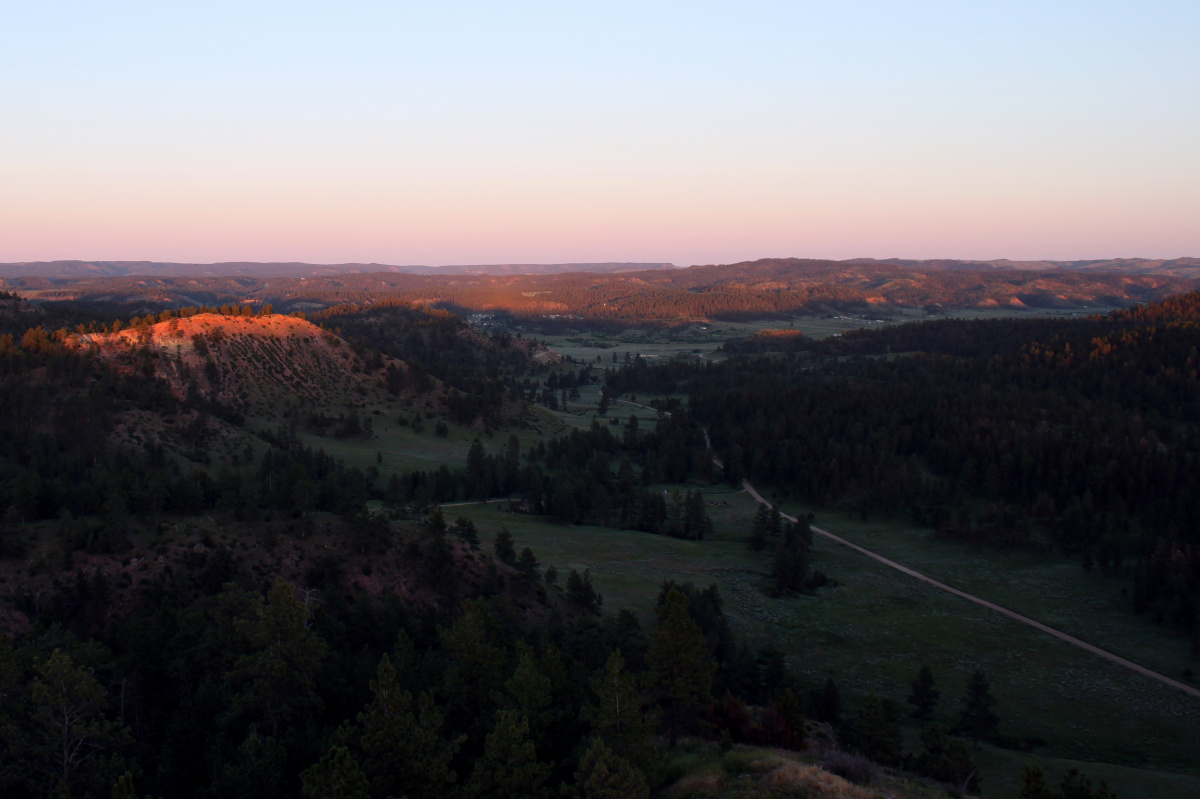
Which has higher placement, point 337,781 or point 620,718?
point 337,781

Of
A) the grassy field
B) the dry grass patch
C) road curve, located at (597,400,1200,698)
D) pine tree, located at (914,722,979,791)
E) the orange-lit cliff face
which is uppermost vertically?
the orange-lit cliff face

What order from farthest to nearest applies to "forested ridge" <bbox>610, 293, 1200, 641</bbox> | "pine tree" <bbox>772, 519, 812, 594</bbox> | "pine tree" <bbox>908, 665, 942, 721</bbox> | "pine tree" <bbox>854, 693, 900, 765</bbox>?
"forested ridge" <bbox>610, 293, 1200, 641</bbox> < "pine tree" <bbox>772, 519, 812, 594</bbox> < "pine tree" <bbox>908, 665, 942, 721</bbox> < "pine tree" <bbox>854, 693, 900, 765</bbox>

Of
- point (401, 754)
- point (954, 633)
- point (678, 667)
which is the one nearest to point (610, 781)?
point (401, 754)

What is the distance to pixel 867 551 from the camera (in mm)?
89875

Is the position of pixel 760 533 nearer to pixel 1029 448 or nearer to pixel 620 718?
pixel 1029 448

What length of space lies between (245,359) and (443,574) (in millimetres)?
103875

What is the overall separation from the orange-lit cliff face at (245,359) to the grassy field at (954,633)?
6112 centimetres

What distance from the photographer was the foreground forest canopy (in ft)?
96.4

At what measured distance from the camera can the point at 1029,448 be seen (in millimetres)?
107812

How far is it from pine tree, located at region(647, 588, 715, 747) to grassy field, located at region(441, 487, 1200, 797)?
1645 cm

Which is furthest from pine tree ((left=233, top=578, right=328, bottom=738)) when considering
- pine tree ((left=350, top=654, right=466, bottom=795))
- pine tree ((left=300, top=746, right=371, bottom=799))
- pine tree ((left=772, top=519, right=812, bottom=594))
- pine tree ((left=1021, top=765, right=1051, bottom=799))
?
pine tree ((left=772, top=519, right=812, bottom=594))

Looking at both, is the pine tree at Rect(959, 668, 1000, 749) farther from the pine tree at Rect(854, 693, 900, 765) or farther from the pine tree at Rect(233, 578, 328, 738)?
the pine tree at Rect(233, 578, 328, 738)

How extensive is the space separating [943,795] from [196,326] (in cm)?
14852

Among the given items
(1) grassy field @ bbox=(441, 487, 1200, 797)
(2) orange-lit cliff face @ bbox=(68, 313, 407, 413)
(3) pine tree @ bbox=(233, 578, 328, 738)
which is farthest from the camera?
(2) orange-lit cliff face @ bbox=(68, 313, 407, 413)
